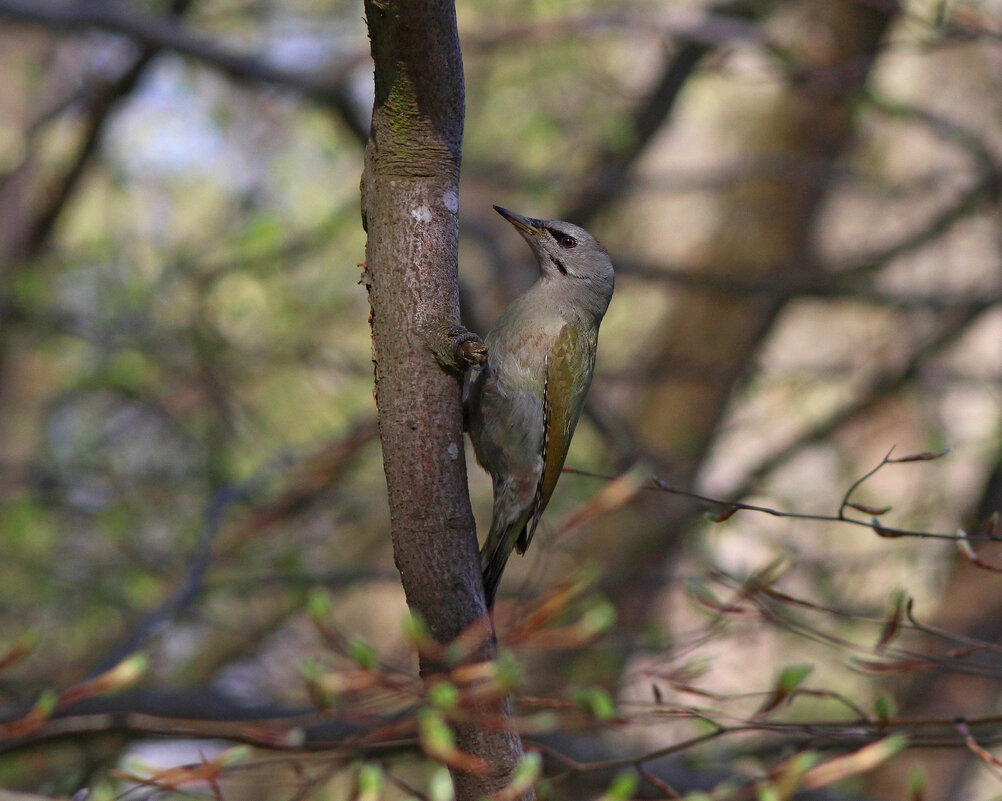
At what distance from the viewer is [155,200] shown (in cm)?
866

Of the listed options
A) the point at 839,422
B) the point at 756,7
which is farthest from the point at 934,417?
the point at 756,7

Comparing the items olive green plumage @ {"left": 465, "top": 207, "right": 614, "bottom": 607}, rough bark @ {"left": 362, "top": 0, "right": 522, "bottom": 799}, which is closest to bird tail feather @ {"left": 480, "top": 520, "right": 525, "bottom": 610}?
olive green plumage @ {"left": 465, "top": 207, "right": 614, "bottom": 607}

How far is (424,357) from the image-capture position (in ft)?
7.23

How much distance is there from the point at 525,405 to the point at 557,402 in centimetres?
16

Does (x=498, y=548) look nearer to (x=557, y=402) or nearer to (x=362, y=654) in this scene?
(x=557, y=402)

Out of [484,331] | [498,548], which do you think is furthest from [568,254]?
[484,331]

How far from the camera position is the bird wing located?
12.7 feet

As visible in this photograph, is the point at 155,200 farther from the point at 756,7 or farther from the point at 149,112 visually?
the point at 756,7

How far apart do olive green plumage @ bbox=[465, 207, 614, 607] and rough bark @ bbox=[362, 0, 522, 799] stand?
4.88 ft

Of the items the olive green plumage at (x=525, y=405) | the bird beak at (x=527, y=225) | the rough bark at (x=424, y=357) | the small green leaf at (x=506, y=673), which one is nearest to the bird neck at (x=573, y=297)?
the olive green plumage at (x=525, y=405)

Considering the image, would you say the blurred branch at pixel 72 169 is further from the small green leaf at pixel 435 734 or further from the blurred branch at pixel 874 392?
the small green leaf at pixel 435 734

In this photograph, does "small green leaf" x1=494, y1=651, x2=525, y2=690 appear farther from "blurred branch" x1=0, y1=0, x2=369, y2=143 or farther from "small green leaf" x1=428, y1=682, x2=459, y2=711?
"blurred branch" x1=0, y1=0, x2=369, y2=143

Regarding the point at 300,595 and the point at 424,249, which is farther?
the point at 300,595

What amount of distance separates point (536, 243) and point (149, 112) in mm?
5685
